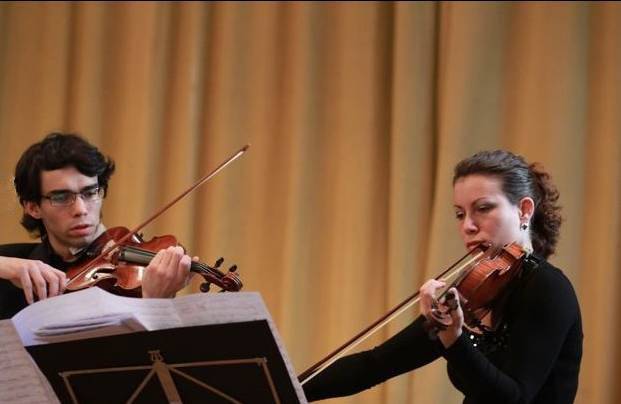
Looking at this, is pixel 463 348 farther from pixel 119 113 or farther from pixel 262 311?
pixel 119 113

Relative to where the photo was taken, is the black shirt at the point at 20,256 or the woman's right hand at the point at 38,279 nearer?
the woman's right hand at the point at 38,279

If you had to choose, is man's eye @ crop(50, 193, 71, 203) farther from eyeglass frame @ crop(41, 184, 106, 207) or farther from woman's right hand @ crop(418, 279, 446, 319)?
woman's right hand @ crop(418, 279, 446, 319)

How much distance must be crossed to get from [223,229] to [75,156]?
86 centimetres

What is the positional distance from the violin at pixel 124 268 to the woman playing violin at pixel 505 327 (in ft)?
1.02

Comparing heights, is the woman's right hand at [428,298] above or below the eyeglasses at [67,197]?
below

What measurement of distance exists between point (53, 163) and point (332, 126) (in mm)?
1049

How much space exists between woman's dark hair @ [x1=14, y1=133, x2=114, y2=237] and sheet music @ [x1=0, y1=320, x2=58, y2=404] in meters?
0.82

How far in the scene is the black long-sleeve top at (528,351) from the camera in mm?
1775

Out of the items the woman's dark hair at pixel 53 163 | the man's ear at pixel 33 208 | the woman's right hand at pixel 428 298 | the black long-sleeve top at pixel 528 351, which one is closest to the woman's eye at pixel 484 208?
the black long-sleeve top at pixel 528 351

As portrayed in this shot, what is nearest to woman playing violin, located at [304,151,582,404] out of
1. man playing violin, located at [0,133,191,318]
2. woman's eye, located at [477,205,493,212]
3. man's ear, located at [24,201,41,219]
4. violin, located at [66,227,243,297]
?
woman's eye, located at [477,205,493,212]

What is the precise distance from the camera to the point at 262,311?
1544 millimetres

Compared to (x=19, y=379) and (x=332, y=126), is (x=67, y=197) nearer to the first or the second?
(x=19, y=379)

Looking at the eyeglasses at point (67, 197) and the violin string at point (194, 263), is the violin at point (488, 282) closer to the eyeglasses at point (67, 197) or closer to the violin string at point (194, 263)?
the violin string at point (194, 263)

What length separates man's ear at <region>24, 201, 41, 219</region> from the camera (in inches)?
98.6
